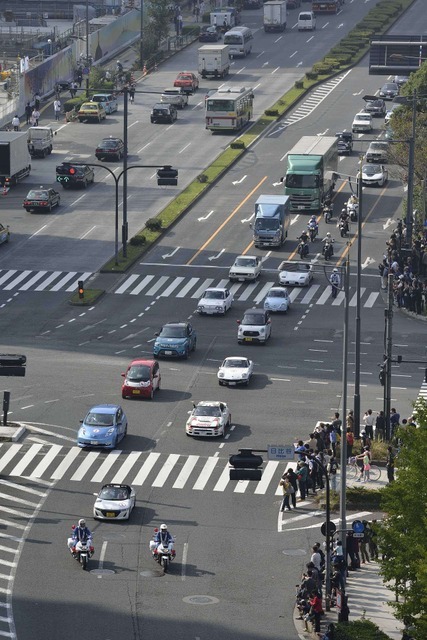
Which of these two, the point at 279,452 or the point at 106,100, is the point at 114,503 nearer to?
the point at 279,452

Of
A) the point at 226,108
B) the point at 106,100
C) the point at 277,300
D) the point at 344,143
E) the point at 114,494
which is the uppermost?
the point at 114,494

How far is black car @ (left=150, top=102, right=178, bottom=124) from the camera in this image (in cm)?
14675

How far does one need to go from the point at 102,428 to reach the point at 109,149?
62310mm

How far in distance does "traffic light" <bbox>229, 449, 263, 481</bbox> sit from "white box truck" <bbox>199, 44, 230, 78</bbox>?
107m

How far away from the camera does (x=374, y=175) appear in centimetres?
12788

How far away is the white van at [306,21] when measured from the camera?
600 feet

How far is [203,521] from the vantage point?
64188mm

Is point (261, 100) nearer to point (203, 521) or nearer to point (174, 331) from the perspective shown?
point (174, 331)

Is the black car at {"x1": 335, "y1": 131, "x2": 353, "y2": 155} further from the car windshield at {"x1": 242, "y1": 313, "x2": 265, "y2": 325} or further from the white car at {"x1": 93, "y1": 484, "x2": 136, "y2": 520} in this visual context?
the white car at {"x1": 93, "y1": 484, "x2": 136, "y2": 520}

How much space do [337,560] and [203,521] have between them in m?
7.28

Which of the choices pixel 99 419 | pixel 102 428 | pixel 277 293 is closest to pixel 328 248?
pixel 277 293

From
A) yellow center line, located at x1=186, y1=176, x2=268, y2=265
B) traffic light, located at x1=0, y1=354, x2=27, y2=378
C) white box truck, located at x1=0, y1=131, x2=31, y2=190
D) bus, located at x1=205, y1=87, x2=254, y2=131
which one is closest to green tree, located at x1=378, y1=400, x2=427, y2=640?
traffic light, located at x1=0, y1=354, x2=27, y2=378

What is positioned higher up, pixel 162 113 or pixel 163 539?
pixel 163 539

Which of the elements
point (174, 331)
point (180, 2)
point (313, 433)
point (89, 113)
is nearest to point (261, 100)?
point (89, 113)
